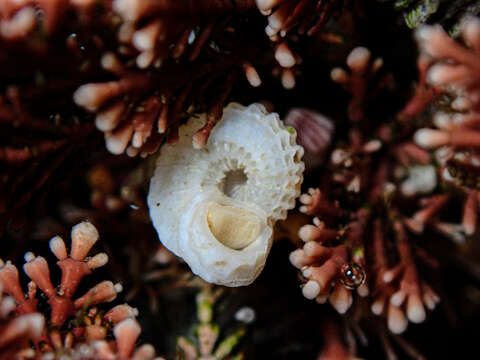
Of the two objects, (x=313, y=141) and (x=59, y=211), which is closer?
(x=313, y=141)

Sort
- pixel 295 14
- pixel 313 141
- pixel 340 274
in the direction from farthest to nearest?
pixel 313 141 < pixel 340 274 < pixel 295 14

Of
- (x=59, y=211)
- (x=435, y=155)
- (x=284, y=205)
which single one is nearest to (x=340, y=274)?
(x=284, y=205)

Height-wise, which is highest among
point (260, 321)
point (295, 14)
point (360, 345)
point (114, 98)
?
point (295, 14)

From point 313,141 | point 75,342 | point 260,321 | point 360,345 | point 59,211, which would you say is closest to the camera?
point 75,342

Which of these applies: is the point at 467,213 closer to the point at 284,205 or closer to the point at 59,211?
the point at 284,205

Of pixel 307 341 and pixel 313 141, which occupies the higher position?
pixel 313 141

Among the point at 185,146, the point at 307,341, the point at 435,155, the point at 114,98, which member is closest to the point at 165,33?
the point at 114,98

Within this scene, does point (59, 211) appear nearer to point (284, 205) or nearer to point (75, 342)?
point (75, 342)
